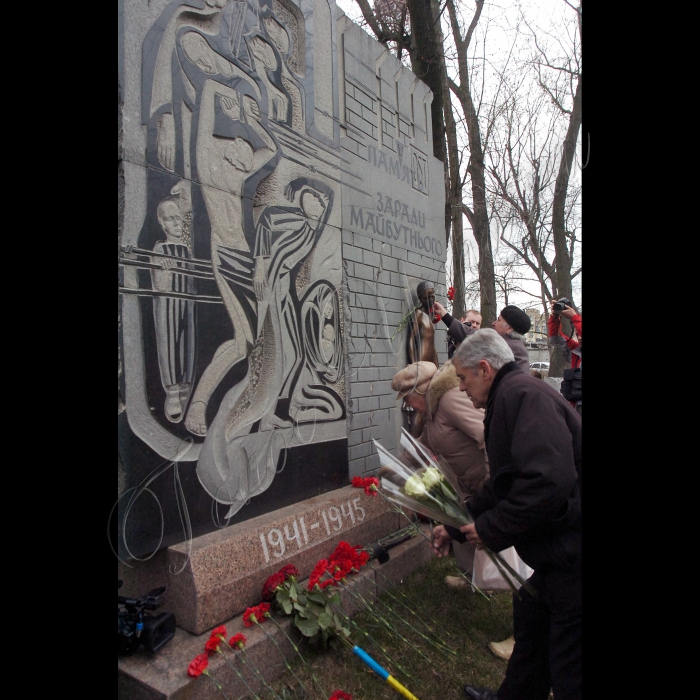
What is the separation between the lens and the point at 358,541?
3.51m

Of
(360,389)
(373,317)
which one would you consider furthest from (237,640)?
(373,317)

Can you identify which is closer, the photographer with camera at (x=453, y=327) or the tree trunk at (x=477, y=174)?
the photographer with camera at (x=453, y=327)

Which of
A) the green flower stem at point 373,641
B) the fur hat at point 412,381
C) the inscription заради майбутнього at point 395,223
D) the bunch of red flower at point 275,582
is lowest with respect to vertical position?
the green flower stem at point 373,641

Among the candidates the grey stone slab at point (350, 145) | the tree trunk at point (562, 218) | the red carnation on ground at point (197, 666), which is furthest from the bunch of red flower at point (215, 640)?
the tree trunk at point (562, 218)

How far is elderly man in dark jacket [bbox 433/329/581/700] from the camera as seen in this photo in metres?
1.81

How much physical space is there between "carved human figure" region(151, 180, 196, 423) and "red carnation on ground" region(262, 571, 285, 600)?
3.25 feet

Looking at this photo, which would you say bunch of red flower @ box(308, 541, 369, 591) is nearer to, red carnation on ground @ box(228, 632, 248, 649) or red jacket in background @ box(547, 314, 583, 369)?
red carnation on ground @ box(228, 632, 248, 649)

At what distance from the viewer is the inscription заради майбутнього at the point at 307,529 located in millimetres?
2842

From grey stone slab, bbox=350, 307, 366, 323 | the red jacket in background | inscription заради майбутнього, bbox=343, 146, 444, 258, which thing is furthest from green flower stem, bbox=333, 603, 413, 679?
the red jacket in background

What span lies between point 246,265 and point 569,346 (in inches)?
137

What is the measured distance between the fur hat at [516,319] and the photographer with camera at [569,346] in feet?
2.04

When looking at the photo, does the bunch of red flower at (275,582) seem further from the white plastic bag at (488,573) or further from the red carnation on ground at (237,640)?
the white plastic bag at (488,573)

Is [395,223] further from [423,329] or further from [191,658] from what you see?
[191,658]
